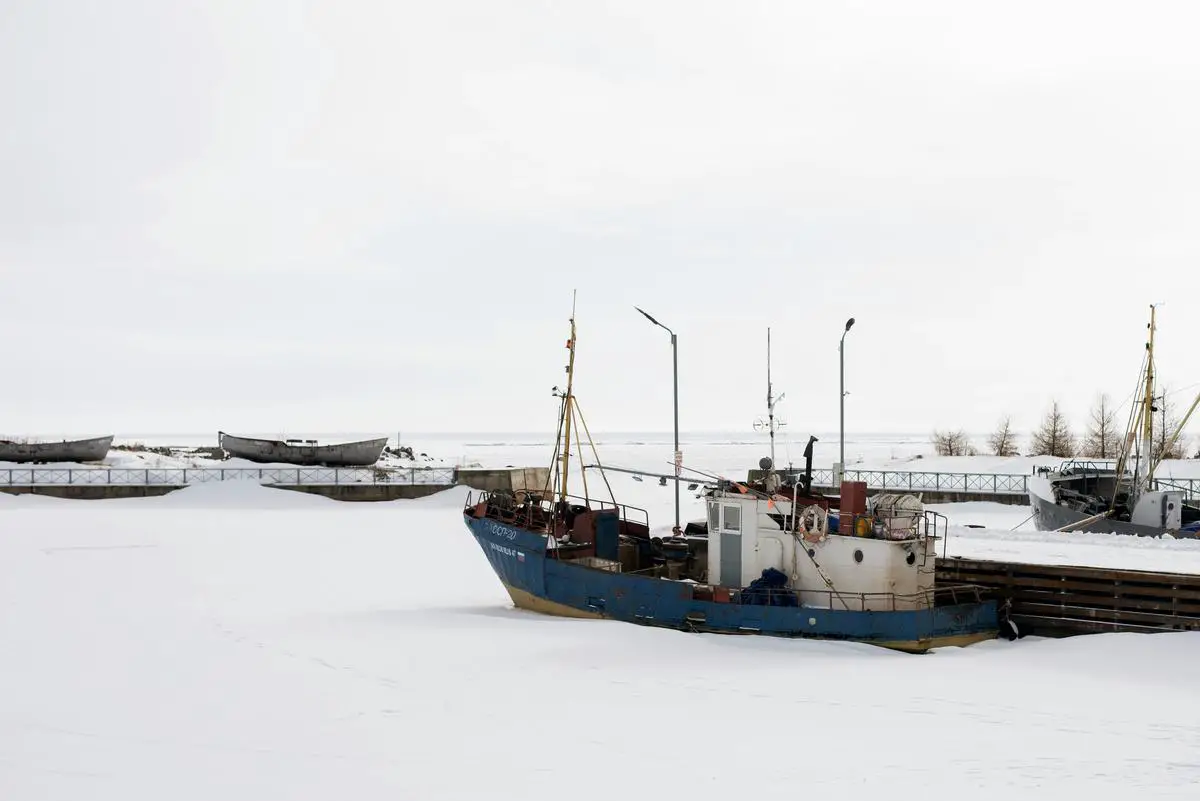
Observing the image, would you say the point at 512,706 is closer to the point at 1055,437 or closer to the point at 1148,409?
the point at 1148,409

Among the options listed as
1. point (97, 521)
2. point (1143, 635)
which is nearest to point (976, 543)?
point (1143, 635)

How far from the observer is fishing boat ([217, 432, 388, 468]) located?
53.0 meters

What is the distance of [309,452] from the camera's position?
5356 centimetres

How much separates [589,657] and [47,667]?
7957 mm

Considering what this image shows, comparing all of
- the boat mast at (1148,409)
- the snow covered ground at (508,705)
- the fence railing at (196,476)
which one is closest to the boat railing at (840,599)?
the snow covered ground at (508,705)

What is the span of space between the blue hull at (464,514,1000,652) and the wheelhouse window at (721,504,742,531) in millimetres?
1553

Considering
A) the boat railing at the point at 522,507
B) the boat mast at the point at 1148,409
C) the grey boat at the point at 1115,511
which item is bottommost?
the grey boat at the point at 1115,511

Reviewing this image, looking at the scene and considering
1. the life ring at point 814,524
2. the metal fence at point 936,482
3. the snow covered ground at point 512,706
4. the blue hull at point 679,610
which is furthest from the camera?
the metal fence at point 936,482

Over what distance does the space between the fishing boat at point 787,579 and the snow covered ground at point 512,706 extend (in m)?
0.57

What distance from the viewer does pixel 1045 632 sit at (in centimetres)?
1917

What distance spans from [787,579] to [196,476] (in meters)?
33.8

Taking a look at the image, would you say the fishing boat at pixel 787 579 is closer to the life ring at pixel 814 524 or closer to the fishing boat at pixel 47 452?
the life ring at pixel 814 524

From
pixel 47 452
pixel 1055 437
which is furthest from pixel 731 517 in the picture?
pixel 1055 437

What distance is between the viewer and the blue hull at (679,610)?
1739 centimetres
